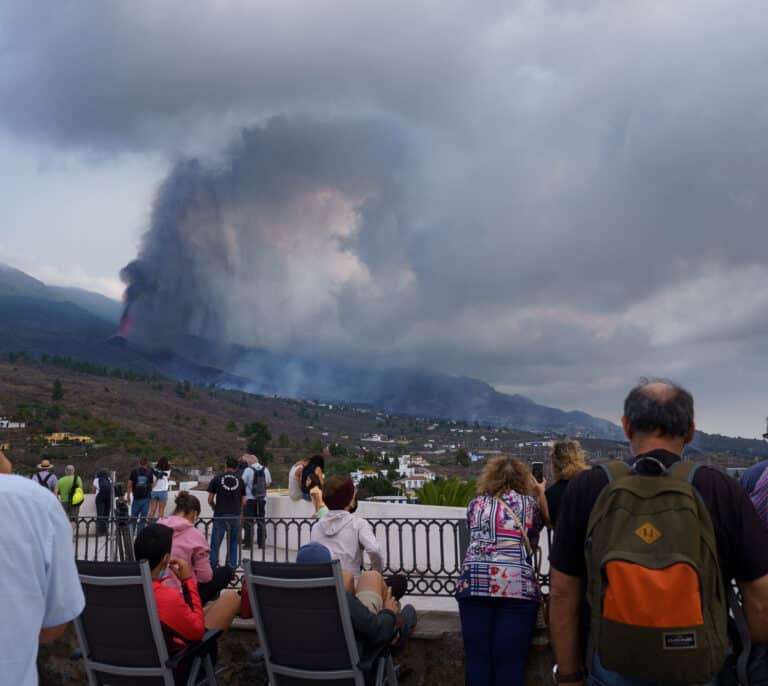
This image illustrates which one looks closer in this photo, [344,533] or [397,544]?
[344,533]

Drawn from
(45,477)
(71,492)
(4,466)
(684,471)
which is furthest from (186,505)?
(71,492)

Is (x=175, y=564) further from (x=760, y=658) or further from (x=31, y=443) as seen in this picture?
(x=31, y=443)

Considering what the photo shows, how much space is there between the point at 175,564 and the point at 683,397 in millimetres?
3099

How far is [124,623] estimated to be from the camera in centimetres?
422

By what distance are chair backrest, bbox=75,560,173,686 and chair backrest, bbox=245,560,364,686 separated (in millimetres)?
557

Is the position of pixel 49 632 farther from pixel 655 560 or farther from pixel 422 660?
pixel 422 660

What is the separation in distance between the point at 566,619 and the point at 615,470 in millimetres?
603

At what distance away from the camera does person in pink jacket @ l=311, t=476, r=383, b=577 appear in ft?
16.9

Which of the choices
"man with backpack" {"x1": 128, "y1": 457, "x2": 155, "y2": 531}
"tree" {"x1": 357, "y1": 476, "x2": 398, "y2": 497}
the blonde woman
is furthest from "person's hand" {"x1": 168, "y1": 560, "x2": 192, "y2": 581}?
"tree" {"x1": 357, "y1": 476, "x2": 398, "y2": 497}

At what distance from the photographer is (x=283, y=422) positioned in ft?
341

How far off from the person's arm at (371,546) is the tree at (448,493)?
1038 cm

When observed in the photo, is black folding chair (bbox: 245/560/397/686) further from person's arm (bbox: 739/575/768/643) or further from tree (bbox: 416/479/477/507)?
tree (bbox: 416/479/477/507)

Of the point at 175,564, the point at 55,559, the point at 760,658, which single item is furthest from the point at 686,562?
the point at 175,564

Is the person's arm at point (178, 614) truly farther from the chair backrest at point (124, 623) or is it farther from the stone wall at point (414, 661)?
the stone wall at point (414, 661)
